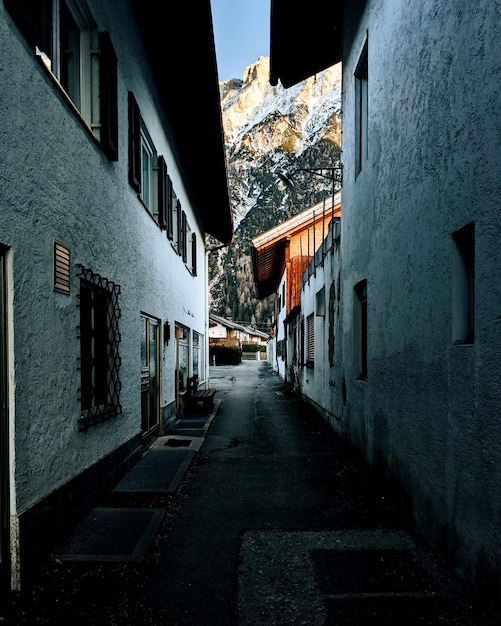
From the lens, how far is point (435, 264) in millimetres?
3691

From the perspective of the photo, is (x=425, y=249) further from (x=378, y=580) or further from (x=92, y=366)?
(x=92, y=366)

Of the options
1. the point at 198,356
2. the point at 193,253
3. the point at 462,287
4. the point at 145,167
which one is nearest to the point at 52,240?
the point at 462,287

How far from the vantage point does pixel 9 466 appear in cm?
315

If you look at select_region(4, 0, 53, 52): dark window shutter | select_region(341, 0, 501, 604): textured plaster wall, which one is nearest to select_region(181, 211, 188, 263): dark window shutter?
select_region(341, 0, 501, 604): textured plaster wall

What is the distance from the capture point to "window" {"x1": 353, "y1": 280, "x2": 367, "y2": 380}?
6.89 m

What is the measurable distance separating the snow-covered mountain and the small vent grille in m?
82.4

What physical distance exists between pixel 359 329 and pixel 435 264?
3.35 meters

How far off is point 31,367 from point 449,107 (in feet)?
10.7

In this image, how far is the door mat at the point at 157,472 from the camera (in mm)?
5441

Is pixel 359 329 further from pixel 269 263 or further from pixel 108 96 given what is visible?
pixel 269 263

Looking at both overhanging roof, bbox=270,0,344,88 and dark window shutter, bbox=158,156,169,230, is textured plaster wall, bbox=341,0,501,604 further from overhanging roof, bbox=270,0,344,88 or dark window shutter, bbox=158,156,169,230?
dark window shutter, bbox=158,156,169,230

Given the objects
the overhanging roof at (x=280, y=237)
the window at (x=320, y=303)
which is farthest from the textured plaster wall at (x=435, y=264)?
the overhanging roof at (x=280, y=237)

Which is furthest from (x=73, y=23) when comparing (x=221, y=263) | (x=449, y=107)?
(x=221, y=263)

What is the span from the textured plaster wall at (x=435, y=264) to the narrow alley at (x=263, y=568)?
0.34 meters
